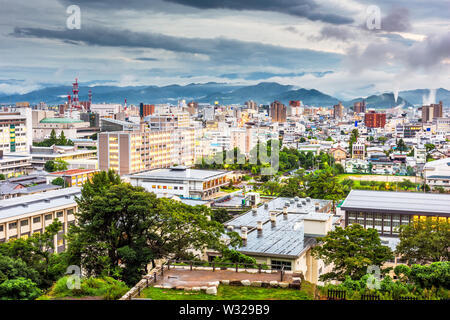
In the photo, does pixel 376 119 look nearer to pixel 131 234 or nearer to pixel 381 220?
pixel 381 220

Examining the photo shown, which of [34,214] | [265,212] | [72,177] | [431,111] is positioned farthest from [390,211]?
[431,111]

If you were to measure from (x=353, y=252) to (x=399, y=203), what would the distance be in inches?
173

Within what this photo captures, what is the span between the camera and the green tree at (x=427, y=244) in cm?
609

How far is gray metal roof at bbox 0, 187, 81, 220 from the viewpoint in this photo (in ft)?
34.3

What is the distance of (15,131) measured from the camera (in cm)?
2722

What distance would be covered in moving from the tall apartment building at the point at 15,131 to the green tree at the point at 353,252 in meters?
23.6

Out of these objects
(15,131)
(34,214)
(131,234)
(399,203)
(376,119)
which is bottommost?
(34,214)

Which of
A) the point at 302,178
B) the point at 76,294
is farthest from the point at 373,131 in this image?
the point at 76,294

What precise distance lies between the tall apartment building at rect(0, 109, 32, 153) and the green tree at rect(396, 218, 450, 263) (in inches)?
935

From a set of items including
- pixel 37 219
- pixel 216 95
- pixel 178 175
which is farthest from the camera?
pixel 216 95

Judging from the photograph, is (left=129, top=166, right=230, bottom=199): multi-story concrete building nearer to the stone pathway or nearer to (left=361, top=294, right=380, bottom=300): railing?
the stone pathway

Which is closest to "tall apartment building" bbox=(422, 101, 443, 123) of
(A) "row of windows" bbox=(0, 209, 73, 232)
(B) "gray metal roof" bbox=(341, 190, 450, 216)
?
(B) "gray metal roof" bbox=(341, 190, 450, 216)

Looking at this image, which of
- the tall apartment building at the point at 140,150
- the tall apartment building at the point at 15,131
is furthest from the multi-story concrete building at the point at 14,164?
the tall apartment building at the point at 140,150
